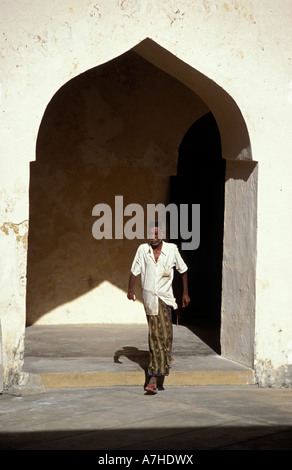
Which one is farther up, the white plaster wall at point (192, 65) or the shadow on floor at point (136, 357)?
the white plaster wall at point (192, 65)

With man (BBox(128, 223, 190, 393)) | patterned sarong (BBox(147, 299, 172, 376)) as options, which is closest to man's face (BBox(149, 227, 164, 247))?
man (BBox(128, 223, 190, 393))

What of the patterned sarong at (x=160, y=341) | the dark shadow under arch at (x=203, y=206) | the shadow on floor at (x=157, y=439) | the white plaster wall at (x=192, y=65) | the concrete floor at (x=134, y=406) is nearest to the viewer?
the shadow on floor at (x=157, y=439)

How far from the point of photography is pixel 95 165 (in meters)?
10.5

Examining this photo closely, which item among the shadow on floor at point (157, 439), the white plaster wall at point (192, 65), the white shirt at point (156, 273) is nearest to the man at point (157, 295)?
the white shirt at point (156, 273)

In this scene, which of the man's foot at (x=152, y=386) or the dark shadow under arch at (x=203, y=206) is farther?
the dark shadow under arch at (x=203, y=206)

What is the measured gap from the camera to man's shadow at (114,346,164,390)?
7426mm

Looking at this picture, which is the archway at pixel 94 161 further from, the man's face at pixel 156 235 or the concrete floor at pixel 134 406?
the man's face at pixel 156 235

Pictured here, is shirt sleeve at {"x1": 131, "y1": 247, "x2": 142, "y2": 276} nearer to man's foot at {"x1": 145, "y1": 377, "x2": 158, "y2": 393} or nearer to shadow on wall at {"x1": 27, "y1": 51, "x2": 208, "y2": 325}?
man's foot at {"x1": 145, "y1": 377, "x2": 158, "y2": 393}

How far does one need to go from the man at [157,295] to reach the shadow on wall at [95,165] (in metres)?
3.21

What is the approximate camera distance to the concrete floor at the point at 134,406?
18.2 ft

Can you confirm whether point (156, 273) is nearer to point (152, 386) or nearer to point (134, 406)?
point (152, 386)

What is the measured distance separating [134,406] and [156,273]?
125 cm

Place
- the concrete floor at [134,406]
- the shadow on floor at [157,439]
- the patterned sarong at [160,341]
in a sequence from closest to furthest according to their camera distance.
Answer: the shadow on floor at [157,439]
the concrete floor at [134,406]
the patterned sarong at [160,341]

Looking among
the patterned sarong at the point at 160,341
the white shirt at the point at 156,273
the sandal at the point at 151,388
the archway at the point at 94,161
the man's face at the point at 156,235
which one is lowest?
the sandal at the point at 151,388
